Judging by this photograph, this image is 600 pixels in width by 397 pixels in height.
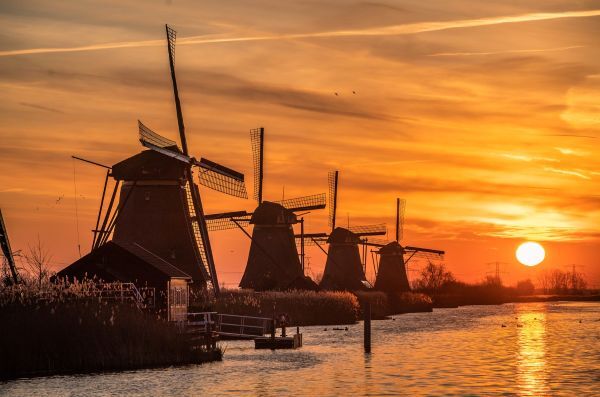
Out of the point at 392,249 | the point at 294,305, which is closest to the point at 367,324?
the point at 294,305

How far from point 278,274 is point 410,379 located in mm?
56700

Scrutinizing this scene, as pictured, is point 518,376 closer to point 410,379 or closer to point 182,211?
point 410,379

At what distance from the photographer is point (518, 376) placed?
45.4m

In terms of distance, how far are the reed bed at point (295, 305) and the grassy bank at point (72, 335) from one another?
70.1 feet

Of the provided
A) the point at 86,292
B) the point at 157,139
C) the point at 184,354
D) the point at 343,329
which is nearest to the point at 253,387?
the point at 184,354

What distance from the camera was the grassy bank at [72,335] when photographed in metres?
39.3

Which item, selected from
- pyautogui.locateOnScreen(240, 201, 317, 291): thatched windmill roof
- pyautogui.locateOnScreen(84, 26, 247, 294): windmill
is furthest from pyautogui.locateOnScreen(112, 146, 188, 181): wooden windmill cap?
pyautogui.locateOnScreen(240, 201, 317, 291): thatched windmill roof

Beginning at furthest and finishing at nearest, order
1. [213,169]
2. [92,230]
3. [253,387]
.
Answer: [213,169]
[92,230]
[253,387]

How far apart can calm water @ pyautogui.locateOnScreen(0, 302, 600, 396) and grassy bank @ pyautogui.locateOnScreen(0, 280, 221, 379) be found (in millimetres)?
850

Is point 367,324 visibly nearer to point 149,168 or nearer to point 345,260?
point 149,168

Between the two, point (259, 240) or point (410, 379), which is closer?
point (410, 379)

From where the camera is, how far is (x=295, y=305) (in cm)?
8050

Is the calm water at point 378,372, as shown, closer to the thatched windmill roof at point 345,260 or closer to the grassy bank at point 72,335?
the grassy bank at point 72,335

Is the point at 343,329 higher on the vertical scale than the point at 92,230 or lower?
lower
